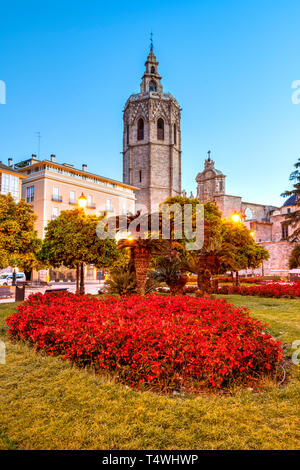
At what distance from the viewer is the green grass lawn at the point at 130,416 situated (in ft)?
9.60

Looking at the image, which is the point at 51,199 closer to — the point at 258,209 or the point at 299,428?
the point at 299,428

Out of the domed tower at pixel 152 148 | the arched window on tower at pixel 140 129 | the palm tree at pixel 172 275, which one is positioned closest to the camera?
the palm tree at pixel 172 275

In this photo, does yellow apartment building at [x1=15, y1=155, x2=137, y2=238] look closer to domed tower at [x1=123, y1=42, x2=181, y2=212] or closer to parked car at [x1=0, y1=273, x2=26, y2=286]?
parked car at [x1=0, y1=273, x2=26, y2=286]

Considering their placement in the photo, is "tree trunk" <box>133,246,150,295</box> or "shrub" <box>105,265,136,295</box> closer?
"tree trunk" <box>133,246,150,295</box>

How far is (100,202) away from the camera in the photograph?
46.9 metres

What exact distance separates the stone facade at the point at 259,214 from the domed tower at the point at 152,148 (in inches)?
238

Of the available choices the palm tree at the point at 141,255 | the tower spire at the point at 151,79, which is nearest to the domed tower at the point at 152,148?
the tower spire at the point at 151,79

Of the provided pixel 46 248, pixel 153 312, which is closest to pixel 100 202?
pixel 46 248

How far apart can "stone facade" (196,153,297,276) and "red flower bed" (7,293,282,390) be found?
154ft

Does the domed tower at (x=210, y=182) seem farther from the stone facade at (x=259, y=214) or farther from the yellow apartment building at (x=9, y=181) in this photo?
the yellow apartment building at (x=9, y=181)

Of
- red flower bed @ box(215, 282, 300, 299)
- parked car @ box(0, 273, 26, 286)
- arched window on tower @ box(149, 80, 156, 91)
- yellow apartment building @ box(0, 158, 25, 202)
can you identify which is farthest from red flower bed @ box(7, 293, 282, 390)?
arched window on tower @ box(149, 80, 156, 91)

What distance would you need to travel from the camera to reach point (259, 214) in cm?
6762

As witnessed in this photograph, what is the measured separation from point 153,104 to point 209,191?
20.4 metres

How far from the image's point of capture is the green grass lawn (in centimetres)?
293
